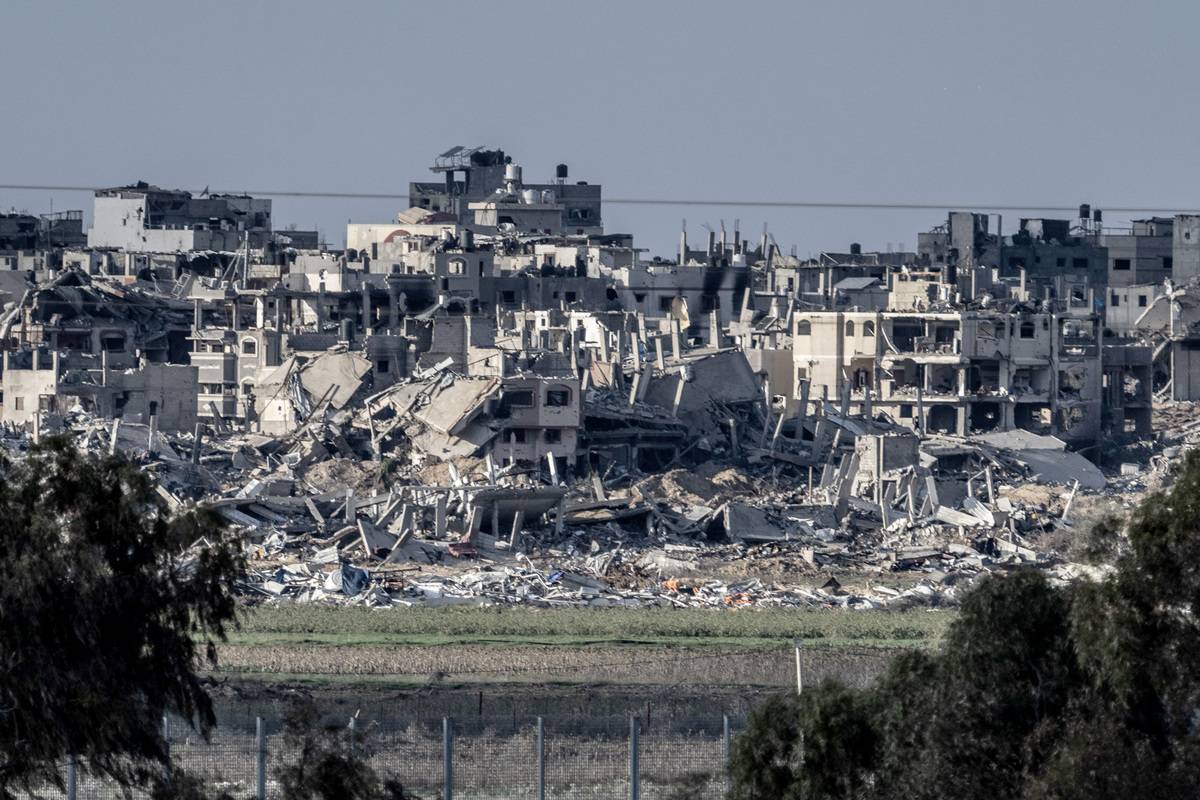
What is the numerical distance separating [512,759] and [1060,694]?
6546 millimetres

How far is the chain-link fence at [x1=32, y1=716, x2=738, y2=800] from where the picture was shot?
70.5 feet

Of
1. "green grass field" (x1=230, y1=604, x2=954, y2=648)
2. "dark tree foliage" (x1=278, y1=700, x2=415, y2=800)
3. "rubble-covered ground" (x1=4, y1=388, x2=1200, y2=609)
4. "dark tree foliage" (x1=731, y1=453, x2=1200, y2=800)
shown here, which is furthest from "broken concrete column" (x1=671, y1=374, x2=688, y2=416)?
"dark tree foliage" (x1=278, y1=700, x2=415, y2=800)

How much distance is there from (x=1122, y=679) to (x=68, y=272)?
60.4 meters

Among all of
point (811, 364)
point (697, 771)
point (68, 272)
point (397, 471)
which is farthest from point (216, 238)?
point (697, 771)

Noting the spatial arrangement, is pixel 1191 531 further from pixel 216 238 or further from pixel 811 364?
pixel 216 238

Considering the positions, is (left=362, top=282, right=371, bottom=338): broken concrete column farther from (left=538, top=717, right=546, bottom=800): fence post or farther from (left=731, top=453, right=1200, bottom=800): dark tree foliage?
(left=731, top=453, right=1200, bottom=800): dark tree foliage

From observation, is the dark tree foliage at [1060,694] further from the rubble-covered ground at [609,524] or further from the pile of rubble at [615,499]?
the rubble-covered ground at [609,524]

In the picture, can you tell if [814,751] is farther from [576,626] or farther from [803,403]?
[803,403]

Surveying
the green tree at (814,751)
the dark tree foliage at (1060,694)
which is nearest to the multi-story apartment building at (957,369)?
the green tree at (814,751)

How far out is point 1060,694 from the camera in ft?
60.2

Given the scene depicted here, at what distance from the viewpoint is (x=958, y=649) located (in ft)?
60.8

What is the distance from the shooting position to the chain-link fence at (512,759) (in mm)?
21500

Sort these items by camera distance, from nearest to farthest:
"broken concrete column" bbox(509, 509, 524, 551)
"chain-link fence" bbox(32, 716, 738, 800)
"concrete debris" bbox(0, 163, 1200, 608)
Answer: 1. "chain-link fence" bbox(32, 716, 738, 800)
2. "concrete debris" bbox(0, 163, 1200, 608)
3. "broken concrete column" bbox(509, 509, 524, 551)

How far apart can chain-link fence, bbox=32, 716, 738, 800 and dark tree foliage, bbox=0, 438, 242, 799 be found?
209 centimetres
